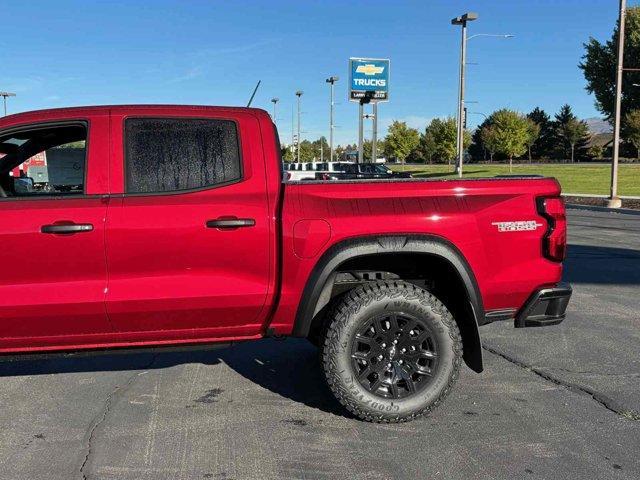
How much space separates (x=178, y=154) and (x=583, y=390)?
328 cm

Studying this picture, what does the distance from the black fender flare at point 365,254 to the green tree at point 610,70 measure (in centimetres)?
5795

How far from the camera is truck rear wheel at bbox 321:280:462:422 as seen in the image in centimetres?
364

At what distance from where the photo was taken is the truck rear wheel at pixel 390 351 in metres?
3.64

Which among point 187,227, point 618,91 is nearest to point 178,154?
point 187,227

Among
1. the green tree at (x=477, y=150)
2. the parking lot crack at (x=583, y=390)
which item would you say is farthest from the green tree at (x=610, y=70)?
the parking lot crack at (x=583, y=390)

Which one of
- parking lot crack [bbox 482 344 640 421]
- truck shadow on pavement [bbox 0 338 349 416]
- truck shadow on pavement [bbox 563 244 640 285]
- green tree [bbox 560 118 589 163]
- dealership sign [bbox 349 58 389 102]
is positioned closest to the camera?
parking lot crack [bbox 482 344 640 421]

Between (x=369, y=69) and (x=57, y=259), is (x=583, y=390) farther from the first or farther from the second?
(x=369, y=69)

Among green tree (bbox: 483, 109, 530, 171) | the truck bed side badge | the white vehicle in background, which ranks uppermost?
green tree (bbox: 483, 109, 530, 171)

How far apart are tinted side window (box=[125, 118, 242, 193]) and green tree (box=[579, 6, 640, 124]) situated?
58.5 meters

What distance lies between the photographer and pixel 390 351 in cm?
374

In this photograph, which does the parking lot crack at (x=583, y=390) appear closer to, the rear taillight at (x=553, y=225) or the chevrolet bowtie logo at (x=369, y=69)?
the rear taillight at (x=553, y=225)

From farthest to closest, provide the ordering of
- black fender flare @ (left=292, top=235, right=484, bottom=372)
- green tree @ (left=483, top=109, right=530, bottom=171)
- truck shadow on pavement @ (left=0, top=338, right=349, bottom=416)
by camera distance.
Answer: green tree @ (left=483, top=109, right=530, bottom=171) < truck shadow on pavement @ (left=0, top=338, right=349, bottom=416) < black fender flare @ (left=292, top=235, right=484, bottom=372)

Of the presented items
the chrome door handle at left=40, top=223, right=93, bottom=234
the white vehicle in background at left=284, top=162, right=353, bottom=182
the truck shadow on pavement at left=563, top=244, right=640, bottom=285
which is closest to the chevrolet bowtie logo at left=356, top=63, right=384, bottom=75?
the white vehicle in background at left=284, top=162, right=353, bottom=182

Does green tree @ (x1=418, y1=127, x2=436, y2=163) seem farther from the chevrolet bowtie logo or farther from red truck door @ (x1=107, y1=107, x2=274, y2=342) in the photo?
red truck door @ (x1=107, y1=107, x2=274, y2=342)
